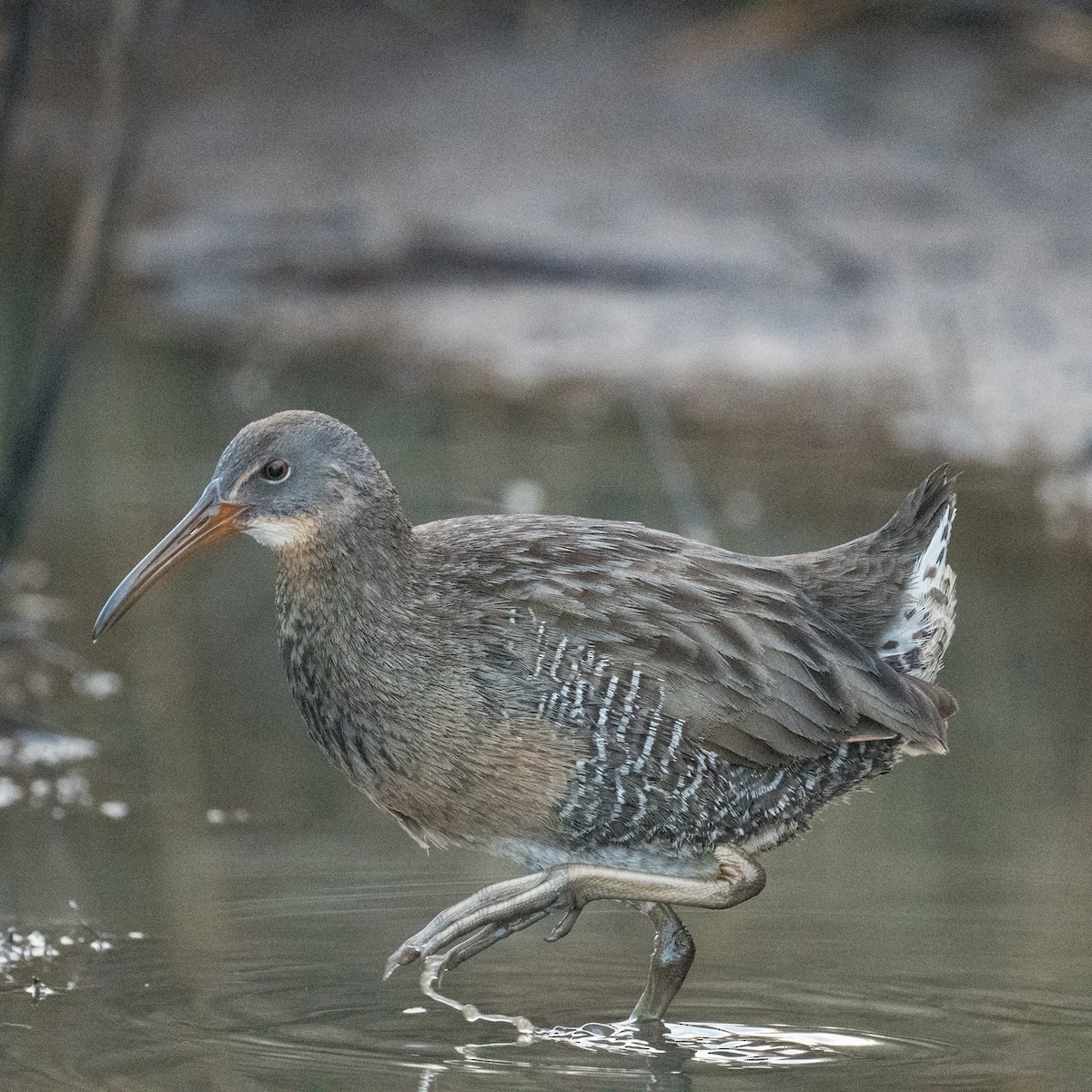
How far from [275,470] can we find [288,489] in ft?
0.15

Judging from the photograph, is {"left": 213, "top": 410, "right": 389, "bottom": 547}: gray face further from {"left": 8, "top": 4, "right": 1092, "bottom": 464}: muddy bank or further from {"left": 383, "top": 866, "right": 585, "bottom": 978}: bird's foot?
{"left": 8, "top": 4, "right": 1092, "bottom": 464}: muddy bank

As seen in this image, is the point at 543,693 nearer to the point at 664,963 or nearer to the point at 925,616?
the point at 664,963

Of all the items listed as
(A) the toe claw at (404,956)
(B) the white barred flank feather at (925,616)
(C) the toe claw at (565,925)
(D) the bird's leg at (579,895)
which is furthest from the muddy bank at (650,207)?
(A) the toe claw at (404,956)

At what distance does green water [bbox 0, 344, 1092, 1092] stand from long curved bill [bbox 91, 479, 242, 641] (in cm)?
80

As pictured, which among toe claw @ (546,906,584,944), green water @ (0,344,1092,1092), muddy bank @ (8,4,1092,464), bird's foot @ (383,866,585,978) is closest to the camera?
green water @ (0,344,1092,1092)

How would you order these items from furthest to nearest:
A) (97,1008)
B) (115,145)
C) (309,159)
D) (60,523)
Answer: (309,159), (60,523), (115,145), (97,1008)

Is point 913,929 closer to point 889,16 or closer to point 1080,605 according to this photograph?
point 1080,605

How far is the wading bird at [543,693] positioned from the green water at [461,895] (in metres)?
0.28

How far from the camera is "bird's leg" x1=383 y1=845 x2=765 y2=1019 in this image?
4.72 metres

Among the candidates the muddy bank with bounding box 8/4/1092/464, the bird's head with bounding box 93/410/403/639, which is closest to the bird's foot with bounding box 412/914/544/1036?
the bird's head with bounding box 93/410/403/639

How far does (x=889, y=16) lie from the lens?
48.2ft

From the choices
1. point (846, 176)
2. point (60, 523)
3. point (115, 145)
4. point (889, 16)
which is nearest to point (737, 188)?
point (846, 176)

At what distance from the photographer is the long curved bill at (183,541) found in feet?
15.9

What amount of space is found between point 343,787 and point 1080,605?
3.01 meters
